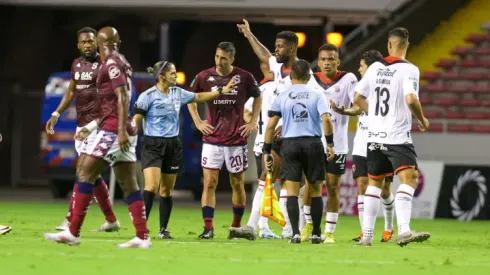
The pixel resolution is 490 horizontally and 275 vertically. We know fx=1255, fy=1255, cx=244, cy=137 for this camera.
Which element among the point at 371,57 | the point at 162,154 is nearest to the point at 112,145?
the point at 162,154

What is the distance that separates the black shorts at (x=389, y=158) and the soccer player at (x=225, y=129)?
78.9 inches

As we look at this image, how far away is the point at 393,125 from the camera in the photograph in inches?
568

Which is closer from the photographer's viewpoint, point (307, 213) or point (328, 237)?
point (328, 237)

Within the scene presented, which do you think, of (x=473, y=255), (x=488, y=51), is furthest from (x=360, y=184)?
(x=488, y=51)

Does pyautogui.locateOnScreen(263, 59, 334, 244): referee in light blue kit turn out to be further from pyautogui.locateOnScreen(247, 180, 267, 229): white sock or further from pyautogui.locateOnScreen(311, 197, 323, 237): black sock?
pyautogui.locateOnScreen(247, 180, 267, 229): white sock

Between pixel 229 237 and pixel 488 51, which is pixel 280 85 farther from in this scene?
pixel 488 51

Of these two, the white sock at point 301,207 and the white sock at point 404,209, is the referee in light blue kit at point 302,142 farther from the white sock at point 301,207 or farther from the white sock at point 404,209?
the white sock at point 301,207

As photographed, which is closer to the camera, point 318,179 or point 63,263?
point 63,263

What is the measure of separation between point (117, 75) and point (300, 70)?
9.92 ft

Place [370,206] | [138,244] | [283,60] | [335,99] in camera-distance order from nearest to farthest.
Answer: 1. [138,244]
2. [370,206]
3. [283,60]
4. [335,99]

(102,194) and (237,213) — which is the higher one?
(102,194)

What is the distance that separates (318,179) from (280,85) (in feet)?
5.65

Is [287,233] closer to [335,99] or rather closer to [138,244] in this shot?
[335,99]

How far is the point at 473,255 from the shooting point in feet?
45.0
